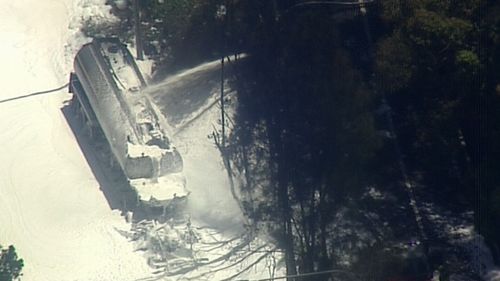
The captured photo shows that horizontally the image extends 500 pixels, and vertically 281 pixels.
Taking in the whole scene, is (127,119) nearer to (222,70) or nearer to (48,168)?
(48,168)

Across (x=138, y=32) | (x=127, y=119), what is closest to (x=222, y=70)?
(x=138, y=32)

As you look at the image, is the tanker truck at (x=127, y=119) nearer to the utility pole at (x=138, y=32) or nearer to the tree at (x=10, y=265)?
the utility pole at (x=138, y=32)

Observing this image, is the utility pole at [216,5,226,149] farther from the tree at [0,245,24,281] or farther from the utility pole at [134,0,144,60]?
the tree at [0,245,24,281]

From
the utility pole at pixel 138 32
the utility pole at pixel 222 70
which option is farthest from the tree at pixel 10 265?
the utility pole at pixel 138 32

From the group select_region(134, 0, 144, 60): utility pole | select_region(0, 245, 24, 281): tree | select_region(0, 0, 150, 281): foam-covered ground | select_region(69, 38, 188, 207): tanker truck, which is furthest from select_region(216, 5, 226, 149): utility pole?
select_region(0, 245, 24, 281): tree

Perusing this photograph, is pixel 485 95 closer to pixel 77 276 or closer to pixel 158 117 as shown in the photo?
pixel 158 117

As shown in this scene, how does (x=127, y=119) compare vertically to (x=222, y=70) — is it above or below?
below

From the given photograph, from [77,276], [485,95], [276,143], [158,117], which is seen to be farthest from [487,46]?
[77,276]
